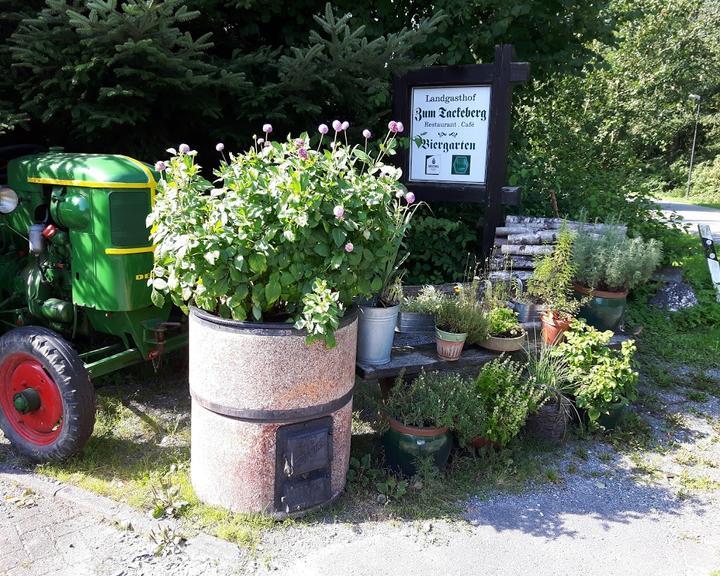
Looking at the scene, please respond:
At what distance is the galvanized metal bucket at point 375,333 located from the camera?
11.1ft

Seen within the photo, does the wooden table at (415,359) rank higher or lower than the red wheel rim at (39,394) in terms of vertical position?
higher

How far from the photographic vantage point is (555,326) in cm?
405

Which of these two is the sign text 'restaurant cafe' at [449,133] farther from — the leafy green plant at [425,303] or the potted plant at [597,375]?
the potted plant at [597,375]

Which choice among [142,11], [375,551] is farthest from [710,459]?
[142,11]

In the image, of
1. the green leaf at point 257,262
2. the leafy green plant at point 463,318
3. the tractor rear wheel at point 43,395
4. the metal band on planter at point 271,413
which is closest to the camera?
the green leaf at point 257,262

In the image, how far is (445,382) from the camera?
11.3 ft

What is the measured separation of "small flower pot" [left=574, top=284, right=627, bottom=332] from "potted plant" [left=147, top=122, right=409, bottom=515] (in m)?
1.94

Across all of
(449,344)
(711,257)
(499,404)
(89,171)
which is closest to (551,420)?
(499,404)

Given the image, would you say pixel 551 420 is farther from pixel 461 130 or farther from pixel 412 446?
pixel 461 130

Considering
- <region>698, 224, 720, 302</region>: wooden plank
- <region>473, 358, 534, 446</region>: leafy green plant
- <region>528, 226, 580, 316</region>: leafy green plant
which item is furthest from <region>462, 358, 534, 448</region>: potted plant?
<region>698, 224, 720, 302</region>: wooden plank

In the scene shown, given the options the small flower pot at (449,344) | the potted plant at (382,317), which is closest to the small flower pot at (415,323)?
the small flower pot at (449,344)

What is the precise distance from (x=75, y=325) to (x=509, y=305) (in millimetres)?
2818

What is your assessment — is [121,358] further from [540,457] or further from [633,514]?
[633,514]

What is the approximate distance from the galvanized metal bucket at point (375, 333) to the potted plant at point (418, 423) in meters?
0.18
